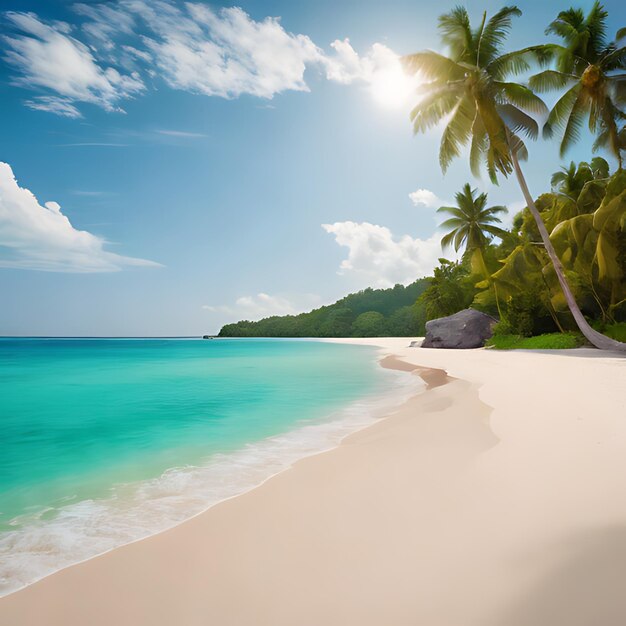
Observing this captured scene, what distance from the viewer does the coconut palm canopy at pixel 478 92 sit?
46.8ft

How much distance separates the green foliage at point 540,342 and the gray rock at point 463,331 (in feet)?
8.54

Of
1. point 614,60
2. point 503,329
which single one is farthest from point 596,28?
point 503,329

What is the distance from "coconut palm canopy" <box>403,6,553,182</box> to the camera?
1427cm

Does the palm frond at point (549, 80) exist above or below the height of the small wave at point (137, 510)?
above

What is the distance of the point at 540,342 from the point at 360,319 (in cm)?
6641

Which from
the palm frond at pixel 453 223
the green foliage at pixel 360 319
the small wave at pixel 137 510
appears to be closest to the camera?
the small wave at pixel 137 510

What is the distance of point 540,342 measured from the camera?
18.0 metres

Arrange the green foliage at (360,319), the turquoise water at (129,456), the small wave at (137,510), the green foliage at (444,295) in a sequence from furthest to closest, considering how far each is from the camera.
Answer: the green foliage at (360,319)
the green foliage at (444,295)
the turquoise water at (129,456)
the small wave at (137,510)

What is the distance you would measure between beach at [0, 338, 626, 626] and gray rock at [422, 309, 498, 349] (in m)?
22.2

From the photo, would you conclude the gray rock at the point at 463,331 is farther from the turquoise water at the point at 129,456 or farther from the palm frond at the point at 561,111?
the turquoise water at the point at 129,456

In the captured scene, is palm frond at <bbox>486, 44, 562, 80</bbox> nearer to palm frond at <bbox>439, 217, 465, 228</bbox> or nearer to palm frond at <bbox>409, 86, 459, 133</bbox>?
palm frond at <bbox>409, 86, 459, 133</bbox>

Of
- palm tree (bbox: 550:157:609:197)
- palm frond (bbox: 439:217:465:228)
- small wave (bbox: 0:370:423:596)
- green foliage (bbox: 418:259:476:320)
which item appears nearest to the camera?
small wave (bbox: 0:370:423:596)

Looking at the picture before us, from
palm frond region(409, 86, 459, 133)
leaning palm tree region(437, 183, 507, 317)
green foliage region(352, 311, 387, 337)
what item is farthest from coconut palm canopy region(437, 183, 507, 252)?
green foliage region(352, 311, 387, 337)

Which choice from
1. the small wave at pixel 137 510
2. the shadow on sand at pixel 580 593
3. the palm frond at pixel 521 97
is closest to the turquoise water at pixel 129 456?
the small wave at pixel 137 510
